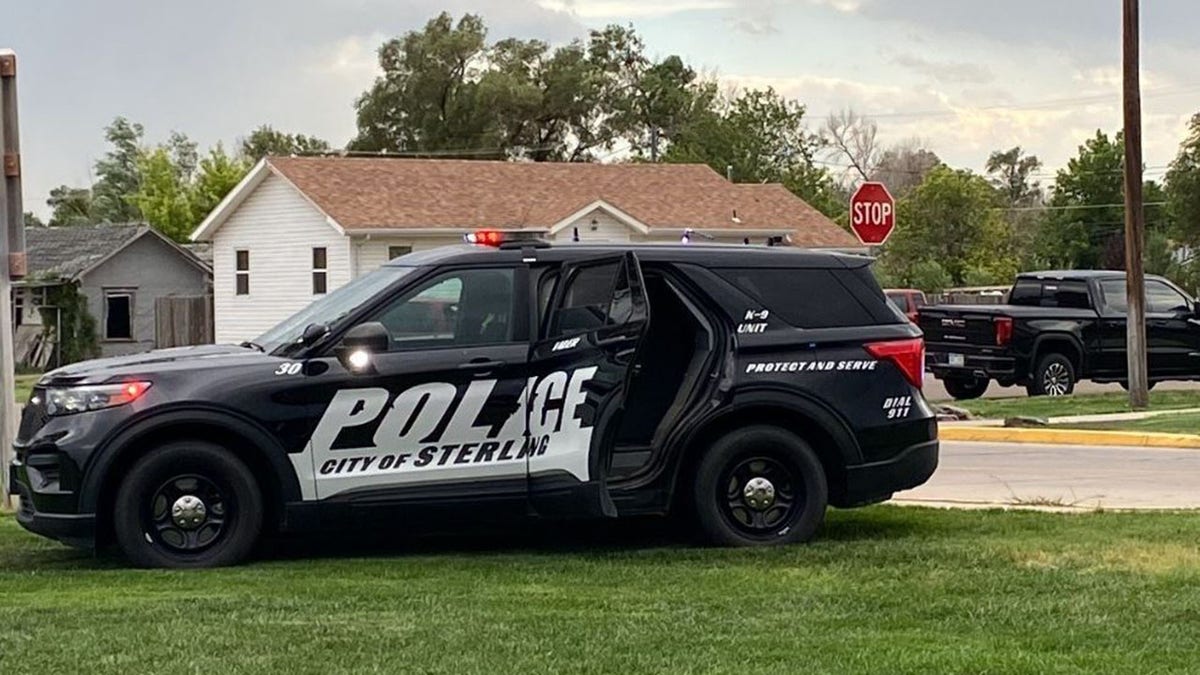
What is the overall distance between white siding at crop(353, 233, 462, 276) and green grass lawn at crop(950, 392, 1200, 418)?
64.1 ft

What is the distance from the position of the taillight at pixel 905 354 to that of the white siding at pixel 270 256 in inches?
1207

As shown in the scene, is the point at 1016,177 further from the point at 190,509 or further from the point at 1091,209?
the point at 190,509

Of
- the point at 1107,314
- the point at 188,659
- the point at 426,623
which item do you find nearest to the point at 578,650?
the point at 426,623

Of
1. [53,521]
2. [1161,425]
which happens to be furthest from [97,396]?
[1161,425]

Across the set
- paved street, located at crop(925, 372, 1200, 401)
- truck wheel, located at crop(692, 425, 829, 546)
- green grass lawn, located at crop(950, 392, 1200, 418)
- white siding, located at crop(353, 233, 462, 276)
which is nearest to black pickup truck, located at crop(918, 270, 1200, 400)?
green grass lawn, located at crop(950, 392, 1200, 418)

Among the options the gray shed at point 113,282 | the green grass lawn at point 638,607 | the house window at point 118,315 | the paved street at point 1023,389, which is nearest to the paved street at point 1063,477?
the green grass lawn at point 638,607

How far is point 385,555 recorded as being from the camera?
905 centimetres

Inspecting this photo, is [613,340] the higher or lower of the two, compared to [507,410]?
higher

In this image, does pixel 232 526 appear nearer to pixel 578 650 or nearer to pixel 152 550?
pixel 152 550

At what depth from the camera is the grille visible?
8531 mm

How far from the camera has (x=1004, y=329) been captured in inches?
891

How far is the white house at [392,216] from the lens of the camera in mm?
39688

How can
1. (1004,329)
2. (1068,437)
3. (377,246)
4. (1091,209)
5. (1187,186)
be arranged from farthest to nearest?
(1091,209)
(1187,186)
(377,246)
(1004,329)
(1068,437)

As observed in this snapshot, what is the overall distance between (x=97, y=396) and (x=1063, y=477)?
8180 millimetres
